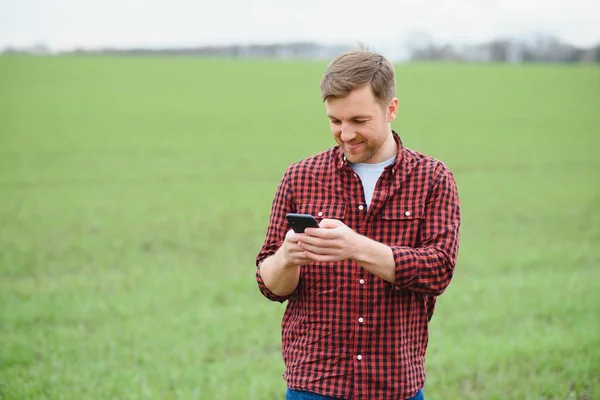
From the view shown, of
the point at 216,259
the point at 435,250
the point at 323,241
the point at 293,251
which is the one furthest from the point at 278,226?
the point at 216,259

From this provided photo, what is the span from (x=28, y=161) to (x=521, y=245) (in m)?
15.8

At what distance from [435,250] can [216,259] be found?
862cm

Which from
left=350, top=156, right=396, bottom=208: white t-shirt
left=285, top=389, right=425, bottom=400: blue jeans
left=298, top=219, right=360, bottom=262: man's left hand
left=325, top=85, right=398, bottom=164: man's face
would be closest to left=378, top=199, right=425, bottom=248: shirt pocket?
left=350, top=156, right=396, bottom=208: white t-shirt

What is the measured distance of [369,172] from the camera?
3.17 m

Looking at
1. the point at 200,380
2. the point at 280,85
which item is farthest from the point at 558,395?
the point at 280,85

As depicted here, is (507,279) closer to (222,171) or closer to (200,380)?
(200,380)

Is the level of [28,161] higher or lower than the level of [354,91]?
lower

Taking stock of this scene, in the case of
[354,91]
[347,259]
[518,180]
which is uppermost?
[354,91]

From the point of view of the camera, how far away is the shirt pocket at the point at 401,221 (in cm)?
309

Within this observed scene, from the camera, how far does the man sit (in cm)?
303

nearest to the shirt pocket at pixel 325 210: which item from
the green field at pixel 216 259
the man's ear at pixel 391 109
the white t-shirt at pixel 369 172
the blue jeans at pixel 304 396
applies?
the white t-shirt at pixel 369 172

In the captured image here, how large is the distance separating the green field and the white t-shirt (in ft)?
11.0

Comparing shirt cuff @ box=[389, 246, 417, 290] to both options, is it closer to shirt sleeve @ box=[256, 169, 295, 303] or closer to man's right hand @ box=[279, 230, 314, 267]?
man's right hand @ box=[279, 230, 314, 267]

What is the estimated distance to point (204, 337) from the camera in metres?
7.72
